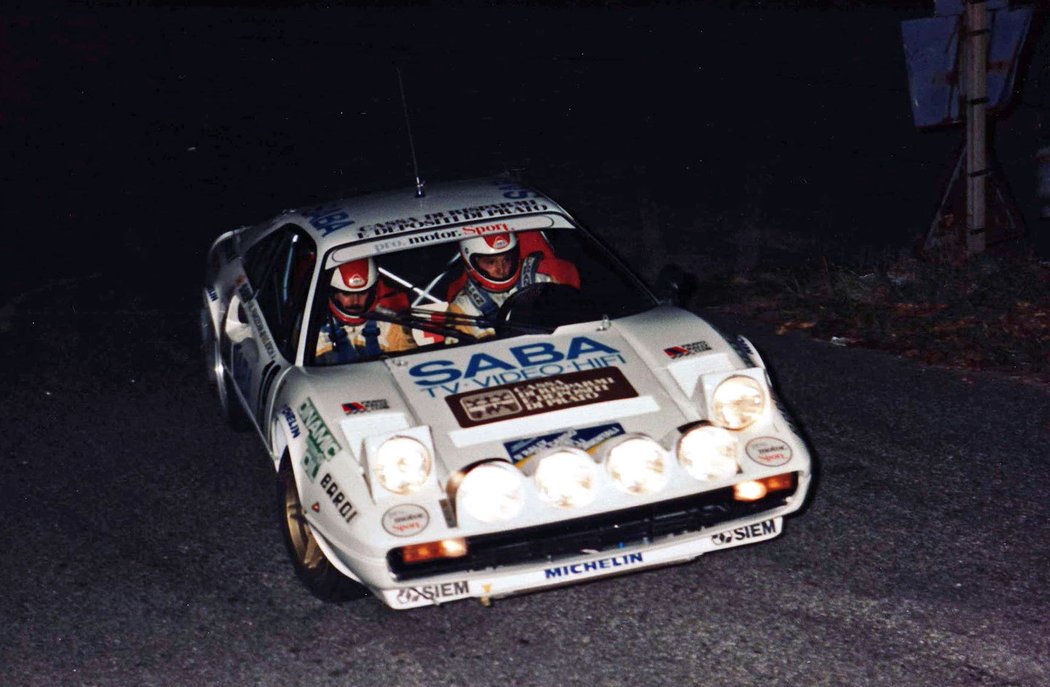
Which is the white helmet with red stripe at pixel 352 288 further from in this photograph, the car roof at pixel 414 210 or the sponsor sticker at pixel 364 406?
the sponsor sticker at pixel 364 406

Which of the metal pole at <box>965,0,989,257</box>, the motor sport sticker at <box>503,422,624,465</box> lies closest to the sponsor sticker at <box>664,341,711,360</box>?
the motor sport sticker at <box>503,422,624,465</box>

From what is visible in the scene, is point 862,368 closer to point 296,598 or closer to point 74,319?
point 296,598

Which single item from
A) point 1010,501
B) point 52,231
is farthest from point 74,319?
point 1010,501

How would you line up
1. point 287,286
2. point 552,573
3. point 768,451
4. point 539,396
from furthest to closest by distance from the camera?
point 287,286 → point 539,396 → point 768,451 → point 552,573

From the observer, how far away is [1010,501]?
224 inches

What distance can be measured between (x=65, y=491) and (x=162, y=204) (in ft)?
21.4

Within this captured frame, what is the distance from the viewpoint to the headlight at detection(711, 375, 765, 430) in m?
4.93

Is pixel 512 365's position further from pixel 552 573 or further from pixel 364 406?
pixel 552 573

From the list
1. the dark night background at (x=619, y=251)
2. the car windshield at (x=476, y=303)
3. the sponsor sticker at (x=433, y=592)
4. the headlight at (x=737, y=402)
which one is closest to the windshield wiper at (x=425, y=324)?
the car windshield at (x=476, y=303)

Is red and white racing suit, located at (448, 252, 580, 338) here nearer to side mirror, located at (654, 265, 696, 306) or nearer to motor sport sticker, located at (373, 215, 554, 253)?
motor sport sticker, located at (373, 215, 554, 253)

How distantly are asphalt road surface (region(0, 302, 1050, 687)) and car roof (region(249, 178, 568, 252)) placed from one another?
49.1 inches

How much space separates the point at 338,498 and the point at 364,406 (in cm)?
49

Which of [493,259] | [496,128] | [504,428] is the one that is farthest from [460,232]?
[496,128]

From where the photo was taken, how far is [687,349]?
5.40 m
